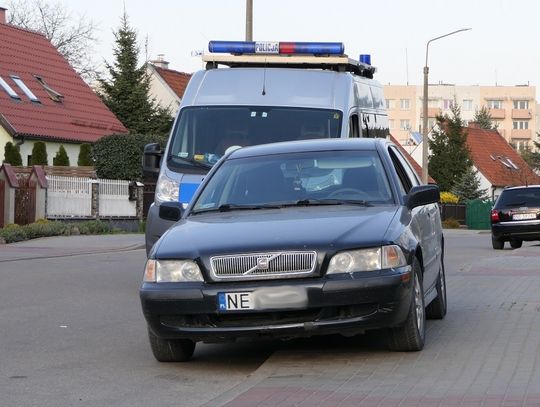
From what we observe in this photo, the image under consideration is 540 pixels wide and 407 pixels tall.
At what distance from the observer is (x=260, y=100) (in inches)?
641

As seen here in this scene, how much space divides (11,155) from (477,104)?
130 m

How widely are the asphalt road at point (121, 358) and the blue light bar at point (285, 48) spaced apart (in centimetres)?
429

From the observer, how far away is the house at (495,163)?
92.3 meters

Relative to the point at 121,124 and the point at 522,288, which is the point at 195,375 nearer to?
the point at 522,288

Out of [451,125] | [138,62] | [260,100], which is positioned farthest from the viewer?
[451,125]

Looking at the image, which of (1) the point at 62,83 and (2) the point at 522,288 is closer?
(2) the point at 522,288

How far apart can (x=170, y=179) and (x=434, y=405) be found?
872 cm

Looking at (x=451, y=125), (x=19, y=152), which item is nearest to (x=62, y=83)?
(x=19, y=152)

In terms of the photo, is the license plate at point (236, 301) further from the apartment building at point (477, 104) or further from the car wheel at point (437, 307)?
the apartment building at point (477, 104)

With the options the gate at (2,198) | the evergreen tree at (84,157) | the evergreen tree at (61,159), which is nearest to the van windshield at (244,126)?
the gate at (2,198)

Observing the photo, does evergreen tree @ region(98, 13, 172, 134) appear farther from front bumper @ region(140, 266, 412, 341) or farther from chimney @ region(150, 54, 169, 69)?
front bumper @ region(140, 266, 412, 341)

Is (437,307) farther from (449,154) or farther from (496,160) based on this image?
(496,160)

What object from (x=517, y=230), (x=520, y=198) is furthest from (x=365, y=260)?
(x=520, y=198)

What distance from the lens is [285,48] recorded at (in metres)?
17.4
